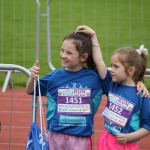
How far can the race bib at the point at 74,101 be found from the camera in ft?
14.1

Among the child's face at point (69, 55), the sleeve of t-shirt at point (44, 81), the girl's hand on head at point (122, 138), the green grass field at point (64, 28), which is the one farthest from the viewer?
the green grass field at point (64, 28)

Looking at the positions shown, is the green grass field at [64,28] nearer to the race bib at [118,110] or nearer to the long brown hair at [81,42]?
the long brown hair at [81,42]

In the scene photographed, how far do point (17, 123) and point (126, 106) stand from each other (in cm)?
361

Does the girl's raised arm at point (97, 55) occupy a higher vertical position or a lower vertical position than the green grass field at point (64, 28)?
higher

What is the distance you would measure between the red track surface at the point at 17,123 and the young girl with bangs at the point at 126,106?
165 cm

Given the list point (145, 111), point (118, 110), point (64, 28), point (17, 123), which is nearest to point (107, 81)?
point (118, 110)

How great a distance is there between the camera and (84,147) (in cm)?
434

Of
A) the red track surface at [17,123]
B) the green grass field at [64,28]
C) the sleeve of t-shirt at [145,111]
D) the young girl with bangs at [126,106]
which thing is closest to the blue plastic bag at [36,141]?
the young girl with bangs at [126,106]

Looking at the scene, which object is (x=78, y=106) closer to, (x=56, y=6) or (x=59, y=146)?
(x=59, y=146)

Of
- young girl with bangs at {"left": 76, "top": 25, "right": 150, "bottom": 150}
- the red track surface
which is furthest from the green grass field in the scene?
young girl with bangs at {"left": 76, "top": 25, "right": 150, "bottom": 150}

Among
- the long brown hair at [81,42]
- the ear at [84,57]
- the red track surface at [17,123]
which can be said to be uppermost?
the long brown hair at [81,42]

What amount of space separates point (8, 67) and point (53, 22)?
10.7 m

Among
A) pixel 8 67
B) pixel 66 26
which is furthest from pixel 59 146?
pixel 66 26

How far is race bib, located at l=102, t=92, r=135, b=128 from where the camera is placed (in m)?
4.17
